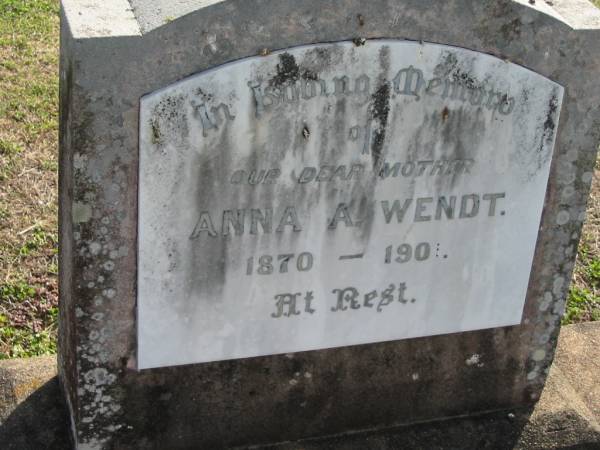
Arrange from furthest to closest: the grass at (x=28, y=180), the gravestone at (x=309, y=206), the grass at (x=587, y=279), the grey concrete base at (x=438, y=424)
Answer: the grass at (x=587, y=279), the grass at (x=28, y=180), the grey concrete base at (x=438, y=424), the gravestone at (x=309, y=206)

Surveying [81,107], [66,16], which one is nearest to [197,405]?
[81,107]

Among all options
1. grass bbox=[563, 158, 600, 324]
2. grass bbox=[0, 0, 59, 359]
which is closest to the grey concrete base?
grass bbox=[0, 0, 59, 359]

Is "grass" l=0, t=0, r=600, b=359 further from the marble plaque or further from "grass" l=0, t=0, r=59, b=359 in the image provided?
the marble plaque

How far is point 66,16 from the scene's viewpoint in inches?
110

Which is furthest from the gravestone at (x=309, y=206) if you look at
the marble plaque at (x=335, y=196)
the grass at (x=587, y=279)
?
the grass at (x=587, y=279)

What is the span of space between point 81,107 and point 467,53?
1.18 m

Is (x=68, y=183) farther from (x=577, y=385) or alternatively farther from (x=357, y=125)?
(x=577, y=385)

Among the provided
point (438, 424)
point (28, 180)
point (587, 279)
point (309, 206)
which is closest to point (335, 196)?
point (309, 206)

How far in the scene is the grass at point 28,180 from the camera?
4363 mm

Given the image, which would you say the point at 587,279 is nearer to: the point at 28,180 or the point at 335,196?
the point at 335,196

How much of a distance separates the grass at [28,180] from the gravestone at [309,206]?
3.58ft

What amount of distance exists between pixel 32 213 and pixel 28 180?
290 millimetres

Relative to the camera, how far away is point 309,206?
3.08m

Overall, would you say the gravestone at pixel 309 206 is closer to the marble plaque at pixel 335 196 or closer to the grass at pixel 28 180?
the marble plaque at pixel 335 196
